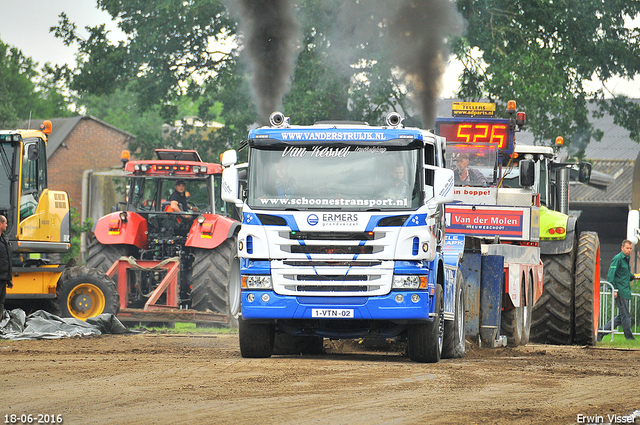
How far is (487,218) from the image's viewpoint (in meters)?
14.9

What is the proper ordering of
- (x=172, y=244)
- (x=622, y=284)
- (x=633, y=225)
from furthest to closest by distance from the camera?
(x=633, y=225), (x=622, y=284), (x=172, y=244)

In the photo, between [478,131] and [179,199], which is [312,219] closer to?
[478,131]

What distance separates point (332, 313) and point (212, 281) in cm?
591

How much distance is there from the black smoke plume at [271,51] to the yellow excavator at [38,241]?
778cm

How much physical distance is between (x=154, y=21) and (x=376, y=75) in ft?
23.5

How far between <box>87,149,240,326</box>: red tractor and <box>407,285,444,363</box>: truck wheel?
215 inches

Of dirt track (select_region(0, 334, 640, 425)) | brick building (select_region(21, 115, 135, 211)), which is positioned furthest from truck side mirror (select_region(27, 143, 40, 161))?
brick building (select_region(21, 115, 135, 211))

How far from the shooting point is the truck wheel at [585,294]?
1639 cm

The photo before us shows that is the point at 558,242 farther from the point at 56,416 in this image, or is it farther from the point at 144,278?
the point at 56,416

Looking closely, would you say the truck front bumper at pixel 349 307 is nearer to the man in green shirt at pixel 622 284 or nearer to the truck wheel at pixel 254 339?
the truck wheel at pixel 254 339

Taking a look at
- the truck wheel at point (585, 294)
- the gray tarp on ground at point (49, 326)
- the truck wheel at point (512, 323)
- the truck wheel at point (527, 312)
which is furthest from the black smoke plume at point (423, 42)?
the gray tarp on ground at point (49, 326)

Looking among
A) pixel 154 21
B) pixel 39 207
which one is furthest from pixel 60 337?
pixel 154 21

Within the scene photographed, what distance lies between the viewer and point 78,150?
5325 centimetres

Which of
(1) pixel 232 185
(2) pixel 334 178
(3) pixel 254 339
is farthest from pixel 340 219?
(3) pixel 254 339
